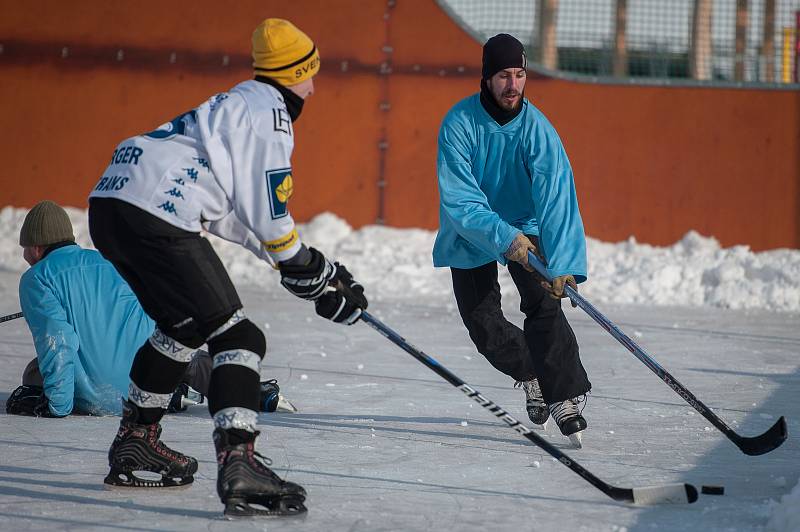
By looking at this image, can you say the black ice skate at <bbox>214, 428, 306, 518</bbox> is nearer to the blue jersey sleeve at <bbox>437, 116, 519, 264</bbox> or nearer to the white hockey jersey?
the white hockey jersey

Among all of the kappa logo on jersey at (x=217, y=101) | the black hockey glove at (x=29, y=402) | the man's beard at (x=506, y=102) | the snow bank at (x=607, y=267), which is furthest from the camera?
the snow bank at (x=607, y=267)

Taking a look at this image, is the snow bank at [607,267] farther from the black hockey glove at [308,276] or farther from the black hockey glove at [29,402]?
the black hockey glove at [308,276]

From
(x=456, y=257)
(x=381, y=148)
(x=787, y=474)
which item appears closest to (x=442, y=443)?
(x=456, y=257)

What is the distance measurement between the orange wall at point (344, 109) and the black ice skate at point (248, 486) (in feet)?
23.7

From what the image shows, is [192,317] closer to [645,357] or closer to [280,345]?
[645,357]

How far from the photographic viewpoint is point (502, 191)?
468 centimetres

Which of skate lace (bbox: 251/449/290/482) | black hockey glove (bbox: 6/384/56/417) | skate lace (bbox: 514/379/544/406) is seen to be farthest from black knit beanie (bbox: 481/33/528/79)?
black hockey glove (bbox: 6/384/56/417)

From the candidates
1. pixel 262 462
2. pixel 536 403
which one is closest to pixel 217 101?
pixel 262 462

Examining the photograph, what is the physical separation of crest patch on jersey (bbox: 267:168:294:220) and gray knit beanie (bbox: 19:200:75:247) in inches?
61.4

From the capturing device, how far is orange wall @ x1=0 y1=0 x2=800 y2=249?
1043 cm

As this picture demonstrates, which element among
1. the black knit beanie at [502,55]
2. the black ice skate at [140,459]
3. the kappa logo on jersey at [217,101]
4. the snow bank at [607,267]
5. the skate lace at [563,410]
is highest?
the black knit beanie at [502,55]

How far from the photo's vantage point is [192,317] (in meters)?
3.42

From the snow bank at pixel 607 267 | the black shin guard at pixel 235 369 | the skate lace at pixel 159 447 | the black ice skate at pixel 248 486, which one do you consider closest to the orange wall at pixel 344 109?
the snow bank at pixel 607 267

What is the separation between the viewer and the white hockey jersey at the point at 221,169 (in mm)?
3295
